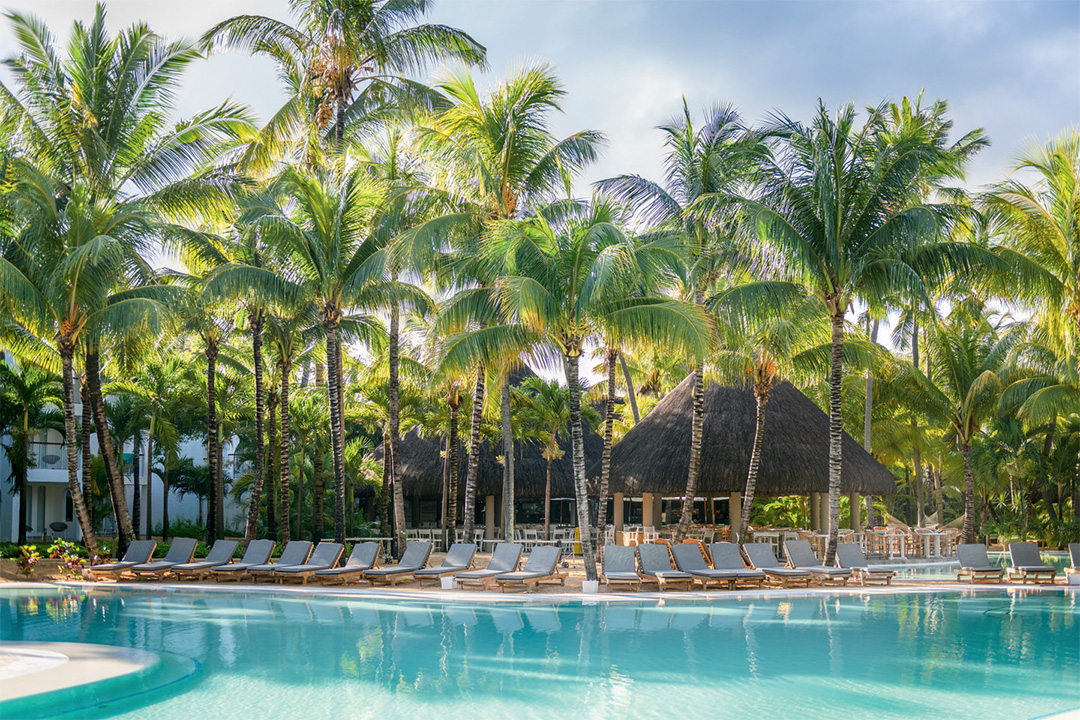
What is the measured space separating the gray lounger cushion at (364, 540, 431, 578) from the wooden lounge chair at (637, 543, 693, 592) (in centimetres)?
359

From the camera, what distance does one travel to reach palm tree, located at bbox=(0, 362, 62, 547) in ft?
73.4

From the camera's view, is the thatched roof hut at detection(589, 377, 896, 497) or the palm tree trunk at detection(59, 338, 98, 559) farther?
the thatched roof hut at detection(589, 377, 896, 497)

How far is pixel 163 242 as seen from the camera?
17.4 meters

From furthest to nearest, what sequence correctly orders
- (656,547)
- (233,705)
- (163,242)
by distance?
(163,242) < (656,547) < (233,705)

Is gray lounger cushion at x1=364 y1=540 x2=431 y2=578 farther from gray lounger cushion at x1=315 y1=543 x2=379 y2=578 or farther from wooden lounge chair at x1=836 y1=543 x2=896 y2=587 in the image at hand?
wooden lounge chair at x1=836 y1=543 x2=896 y2=587

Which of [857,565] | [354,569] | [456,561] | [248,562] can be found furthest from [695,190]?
[248,562]

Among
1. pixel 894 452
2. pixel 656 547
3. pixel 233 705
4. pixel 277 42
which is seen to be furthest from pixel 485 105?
pixel 894 452

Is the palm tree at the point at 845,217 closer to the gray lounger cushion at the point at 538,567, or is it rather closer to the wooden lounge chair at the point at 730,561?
the wooden lounge chair at the point at 730,561

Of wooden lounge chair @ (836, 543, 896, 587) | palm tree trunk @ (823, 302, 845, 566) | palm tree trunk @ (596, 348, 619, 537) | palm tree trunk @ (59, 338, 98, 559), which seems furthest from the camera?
palm tree trunk @ (596, 348, 619, 537)

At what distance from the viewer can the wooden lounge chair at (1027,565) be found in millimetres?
15773

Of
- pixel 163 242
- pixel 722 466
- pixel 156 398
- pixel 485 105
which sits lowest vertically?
pixel 722 466

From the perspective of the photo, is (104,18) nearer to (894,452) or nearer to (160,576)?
(160,576)

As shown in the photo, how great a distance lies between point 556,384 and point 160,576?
11387mm

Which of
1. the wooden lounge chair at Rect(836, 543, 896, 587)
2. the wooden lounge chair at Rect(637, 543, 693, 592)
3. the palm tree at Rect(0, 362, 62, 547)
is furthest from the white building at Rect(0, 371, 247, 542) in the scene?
the wooden lounge chair at Rect(836, 543, 896, 587)
